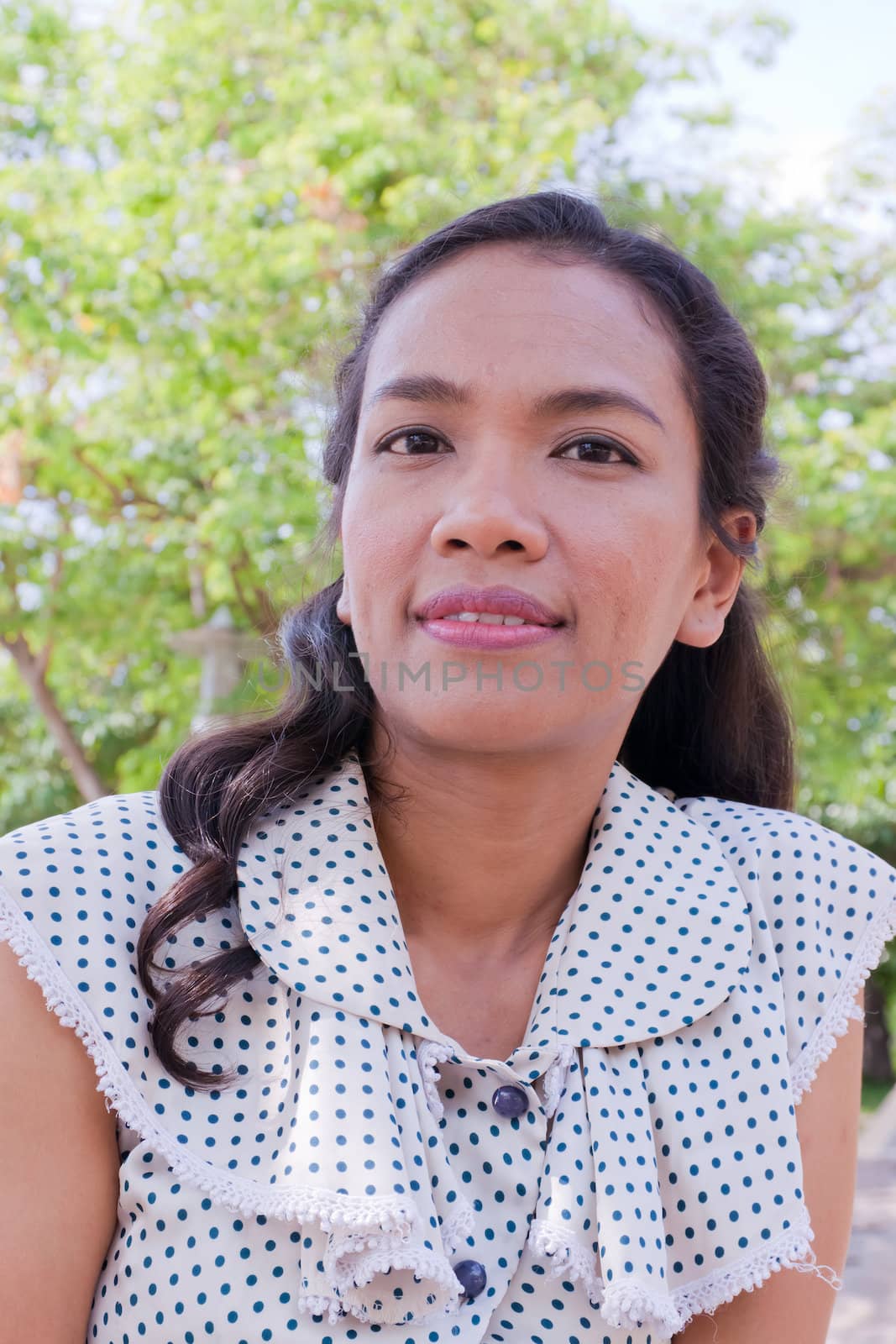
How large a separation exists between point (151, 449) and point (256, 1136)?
649 centimetres

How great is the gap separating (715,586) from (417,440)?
580 millimetres

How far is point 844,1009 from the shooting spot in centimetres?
177

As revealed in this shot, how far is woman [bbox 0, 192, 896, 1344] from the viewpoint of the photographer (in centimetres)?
138

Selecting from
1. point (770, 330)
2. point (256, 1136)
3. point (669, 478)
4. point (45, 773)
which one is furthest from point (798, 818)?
point (45, 773)

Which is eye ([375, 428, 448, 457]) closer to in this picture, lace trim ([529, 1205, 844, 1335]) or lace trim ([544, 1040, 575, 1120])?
lace trim ([544, 1040, 575, 1120])

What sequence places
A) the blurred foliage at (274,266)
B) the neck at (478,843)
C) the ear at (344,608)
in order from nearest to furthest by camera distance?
1. the neck at (478,843)
2. the ear at (344,608)
3. the blurred foliage at (274,266)

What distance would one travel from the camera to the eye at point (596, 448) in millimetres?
1625

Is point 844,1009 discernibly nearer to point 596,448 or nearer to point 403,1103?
point 403,1103

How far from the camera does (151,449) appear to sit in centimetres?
746

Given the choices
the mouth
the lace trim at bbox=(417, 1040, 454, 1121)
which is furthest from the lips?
the lace trim at bbox=(417, 1040, 454, 1121)

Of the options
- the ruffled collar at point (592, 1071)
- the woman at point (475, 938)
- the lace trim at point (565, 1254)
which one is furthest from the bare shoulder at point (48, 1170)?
the lace trim at point (565, 1254)

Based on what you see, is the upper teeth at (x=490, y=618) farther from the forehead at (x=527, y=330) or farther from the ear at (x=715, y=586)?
the ear at (x=715, y=586)

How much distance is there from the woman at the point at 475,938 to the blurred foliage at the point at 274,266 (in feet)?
14.0

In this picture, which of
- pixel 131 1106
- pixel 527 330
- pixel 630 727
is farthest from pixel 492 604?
pixel 630 727
